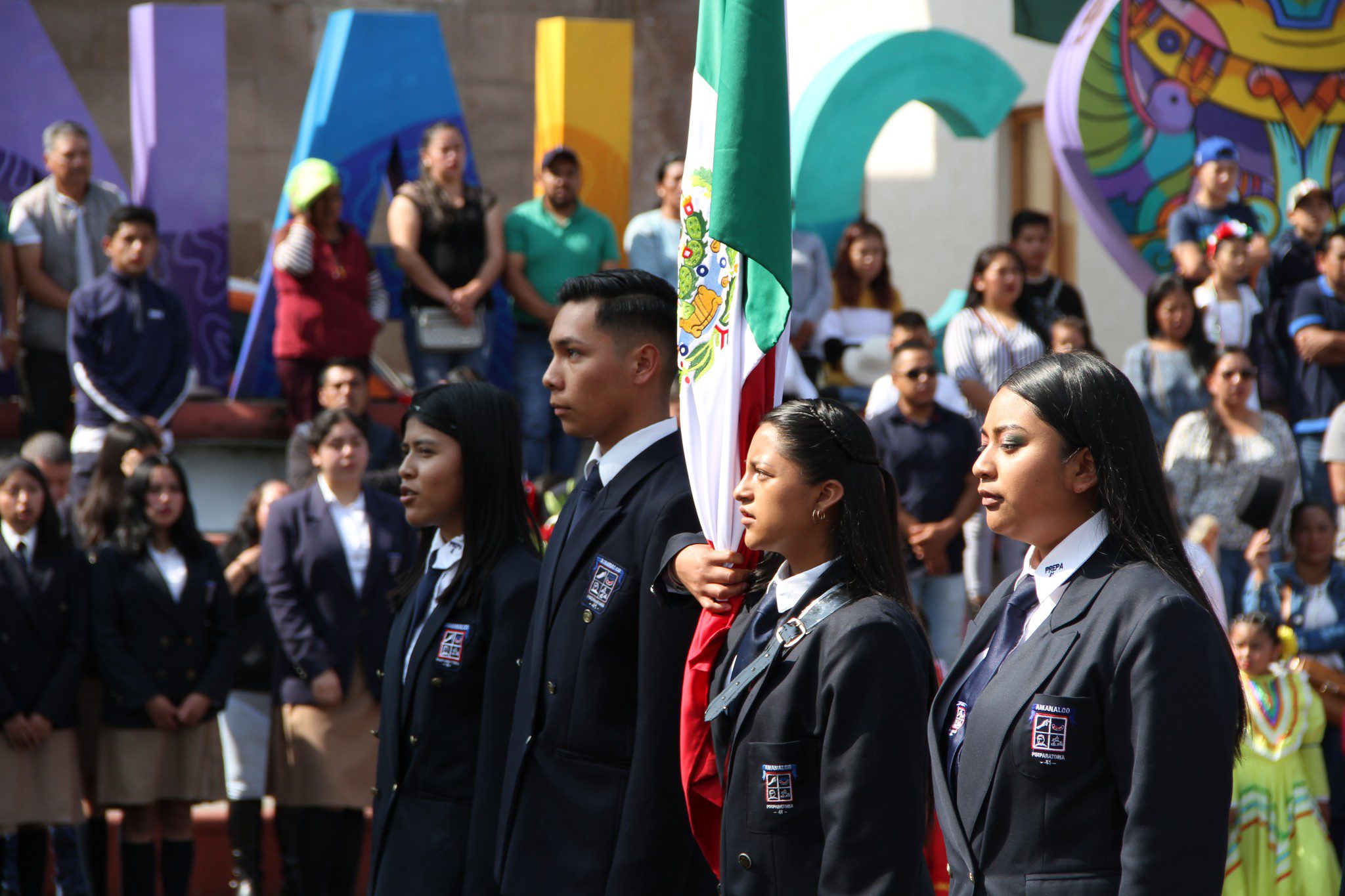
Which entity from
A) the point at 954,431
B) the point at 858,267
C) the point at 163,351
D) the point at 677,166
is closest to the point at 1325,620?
the point at 954,431

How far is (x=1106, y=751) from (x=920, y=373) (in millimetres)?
4784

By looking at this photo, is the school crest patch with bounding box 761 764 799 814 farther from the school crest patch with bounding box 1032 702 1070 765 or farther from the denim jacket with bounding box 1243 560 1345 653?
the denim jacket with bounding box 1243 560 1345 653

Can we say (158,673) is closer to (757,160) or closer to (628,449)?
(628,449)

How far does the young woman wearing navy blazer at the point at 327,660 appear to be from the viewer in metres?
5.98

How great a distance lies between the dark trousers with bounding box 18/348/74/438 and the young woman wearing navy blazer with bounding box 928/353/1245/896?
657 centimetres

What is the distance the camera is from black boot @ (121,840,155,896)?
5.74 meters

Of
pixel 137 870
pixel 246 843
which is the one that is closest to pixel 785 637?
pixel 137 870

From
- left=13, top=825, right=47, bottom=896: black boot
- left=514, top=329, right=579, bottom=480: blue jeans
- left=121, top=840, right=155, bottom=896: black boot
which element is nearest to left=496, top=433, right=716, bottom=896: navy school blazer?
left=121, top=840, right=155, bottom=896: black boot

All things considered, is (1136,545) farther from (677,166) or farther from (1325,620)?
(677,166)

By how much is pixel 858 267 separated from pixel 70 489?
13.8 ft

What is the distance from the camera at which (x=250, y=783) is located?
6.23 meters

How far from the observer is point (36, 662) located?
5.77 metres

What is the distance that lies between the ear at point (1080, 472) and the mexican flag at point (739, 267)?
776 millimetres

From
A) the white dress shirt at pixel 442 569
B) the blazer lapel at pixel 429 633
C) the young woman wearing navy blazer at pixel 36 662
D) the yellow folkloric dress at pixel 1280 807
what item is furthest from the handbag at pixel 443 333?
the blazer lapel at pixel 429 633
